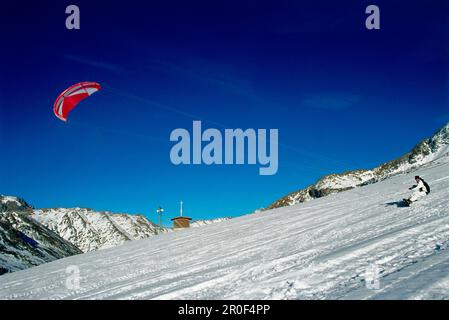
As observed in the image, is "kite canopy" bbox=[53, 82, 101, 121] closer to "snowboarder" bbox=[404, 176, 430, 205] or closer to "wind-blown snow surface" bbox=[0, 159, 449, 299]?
"wind-blown snow surface" bbox=[0, 159, 449, 299]

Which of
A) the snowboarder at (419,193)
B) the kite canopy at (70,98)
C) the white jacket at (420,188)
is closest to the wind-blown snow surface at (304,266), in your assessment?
the snowboarder at (419,193)

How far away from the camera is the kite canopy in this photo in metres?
30.4

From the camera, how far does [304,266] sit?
9.21 meters

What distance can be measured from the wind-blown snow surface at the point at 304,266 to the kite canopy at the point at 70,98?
1779cm

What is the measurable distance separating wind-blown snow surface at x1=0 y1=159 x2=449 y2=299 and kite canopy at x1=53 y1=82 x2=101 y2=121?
58.4ft

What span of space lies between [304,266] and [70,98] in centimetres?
2555

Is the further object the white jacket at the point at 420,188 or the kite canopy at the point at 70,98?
the kite canopy at the point at 70,98

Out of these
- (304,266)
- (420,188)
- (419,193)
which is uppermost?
(420,188)

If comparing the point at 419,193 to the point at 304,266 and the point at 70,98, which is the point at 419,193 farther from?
the point at 70,98

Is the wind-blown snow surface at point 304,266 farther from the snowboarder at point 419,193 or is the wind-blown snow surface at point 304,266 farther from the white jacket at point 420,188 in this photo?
the white jacket at point 420,188

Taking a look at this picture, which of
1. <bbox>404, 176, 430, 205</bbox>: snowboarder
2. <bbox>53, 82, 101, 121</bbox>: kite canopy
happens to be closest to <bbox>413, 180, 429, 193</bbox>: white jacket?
<bbox>404, 176, 430, 205</bbox>: snowboarder

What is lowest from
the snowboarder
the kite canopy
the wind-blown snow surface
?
the wind-blown snow surface

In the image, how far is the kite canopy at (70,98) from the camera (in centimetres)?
3041

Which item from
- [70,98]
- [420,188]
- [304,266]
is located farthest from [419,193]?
[70,98]
